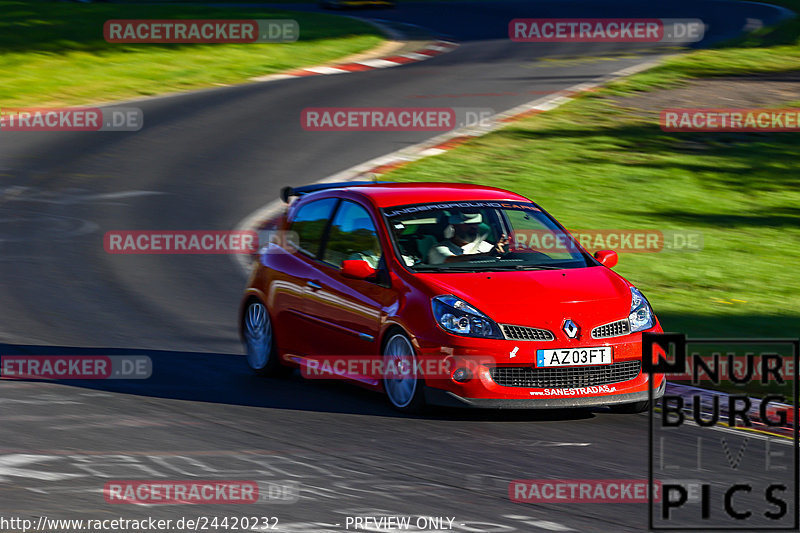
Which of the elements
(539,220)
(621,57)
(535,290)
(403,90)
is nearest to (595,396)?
(535,290)

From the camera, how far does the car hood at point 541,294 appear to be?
9297mm

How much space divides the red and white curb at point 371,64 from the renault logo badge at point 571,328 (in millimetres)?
25325

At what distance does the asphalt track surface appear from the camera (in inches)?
289

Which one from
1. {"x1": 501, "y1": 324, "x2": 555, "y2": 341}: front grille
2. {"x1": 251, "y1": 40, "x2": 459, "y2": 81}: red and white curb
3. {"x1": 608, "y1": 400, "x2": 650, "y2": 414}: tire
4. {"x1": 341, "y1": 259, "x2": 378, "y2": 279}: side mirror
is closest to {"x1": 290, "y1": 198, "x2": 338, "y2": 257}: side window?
{"x1": 341, "y1": 259, "x2": 378, "y2": 279}: side mirror

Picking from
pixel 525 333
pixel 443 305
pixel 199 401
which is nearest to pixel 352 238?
pixel 443 305

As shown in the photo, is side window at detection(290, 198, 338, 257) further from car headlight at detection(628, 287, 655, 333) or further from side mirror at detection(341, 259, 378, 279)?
car headlight at detection(628, 287, 655, 333)

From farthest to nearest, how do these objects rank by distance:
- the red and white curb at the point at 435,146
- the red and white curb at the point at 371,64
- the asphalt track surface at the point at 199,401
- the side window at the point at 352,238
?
the red and white curb at the point at 371,64, the red and white curb at the point at 435,146, the side window at the point at 352,238, the asphalt track surface at the point at 199,401

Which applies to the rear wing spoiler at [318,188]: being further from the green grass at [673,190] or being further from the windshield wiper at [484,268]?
the green grass at [673,190]

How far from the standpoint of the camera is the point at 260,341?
36.9ft

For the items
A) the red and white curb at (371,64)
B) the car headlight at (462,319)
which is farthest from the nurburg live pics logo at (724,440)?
the red and white curb at (371,64)

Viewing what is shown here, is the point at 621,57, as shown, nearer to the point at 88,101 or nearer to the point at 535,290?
the point at 88,101

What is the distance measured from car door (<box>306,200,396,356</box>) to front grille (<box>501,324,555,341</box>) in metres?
0.98

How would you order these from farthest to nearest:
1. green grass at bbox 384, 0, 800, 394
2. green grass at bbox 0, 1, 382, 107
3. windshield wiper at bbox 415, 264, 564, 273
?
green grass at bbox 0, 1, 382, 107
green grass at bbox 384, 0, 800, 394
windshield wiper at bbox 415, 264, 564, 273

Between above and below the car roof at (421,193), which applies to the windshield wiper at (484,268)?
below
